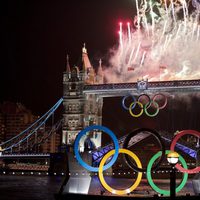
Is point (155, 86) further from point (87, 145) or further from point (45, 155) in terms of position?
point (45, 155)

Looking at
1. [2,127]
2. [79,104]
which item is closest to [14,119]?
[2,127]

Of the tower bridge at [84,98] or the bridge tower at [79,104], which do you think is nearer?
the tower bridge at [84,98]

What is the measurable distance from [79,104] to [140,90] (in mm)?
8349

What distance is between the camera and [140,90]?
5259 centimetres

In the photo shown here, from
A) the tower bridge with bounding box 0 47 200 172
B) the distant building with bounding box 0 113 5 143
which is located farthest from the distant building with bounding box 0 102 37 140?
the tower bridge with bounding box 0 47 200 172

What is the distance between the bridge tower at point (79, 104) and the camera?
189 ft

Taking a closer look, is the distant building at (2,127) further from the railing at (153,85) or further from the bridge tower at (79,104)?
the railing at (153,85)

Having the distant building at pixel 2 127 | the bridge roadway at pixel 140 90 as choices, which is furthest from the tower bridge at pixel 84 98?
the distant building at pixel 2 127

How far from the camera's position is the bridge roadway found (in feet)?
166

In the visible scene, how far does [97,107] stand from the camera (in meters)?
58.2

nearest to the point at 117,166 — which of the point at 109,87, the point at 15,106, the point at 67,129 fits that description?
the point at 67,129

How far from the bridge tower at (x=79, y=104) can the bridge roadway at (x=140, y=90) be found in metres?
1.75

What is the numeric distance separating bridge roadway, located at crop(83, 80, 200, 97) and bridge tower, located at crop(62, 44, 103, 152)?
5.76 feet

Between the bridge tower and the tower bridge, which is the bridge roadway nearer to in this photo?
the tower bridge
